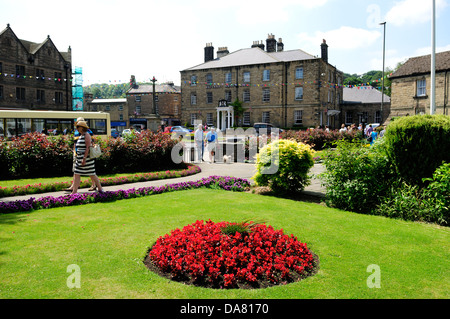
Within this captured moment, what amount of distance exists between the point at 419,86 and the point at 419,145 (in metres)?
34.2

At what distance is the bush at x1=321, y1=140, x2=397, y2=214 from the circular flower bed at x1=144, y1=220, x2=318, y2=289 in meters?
3.49

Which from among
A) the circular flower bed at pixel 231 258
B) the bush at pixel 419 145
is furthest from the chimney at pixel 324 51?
the circular flower bed at pixel 231 258

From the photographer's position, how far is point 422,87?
119 feet

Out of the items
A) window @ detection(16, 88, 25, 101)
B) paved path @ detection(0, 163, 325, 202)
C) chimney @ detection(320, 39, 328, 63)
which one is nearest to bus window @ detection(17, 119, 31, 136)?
paved path @ detection(0, 163, 325, 202)

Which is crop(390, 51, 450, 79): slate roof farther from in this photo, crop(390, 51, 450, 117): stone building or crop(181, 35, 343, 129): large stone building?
crop(181, 35, 343, 129): large stone building

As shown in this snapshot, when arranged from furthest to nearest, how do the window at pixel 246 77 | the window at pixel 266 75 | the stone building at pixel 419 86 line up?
the window at pixel 246 77 < the window at pixel 266 75 < the stone building at pixel 419 86

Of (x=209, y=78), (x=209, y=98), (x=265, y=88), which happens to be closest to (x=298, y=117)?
(x=265, y=88)

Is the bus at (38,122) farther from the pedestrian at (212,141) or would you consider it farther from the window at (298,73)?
the window at (298,73)

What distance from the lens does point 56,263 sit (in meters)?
4.57

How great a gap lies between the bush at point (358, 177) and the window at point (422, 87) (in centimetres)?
3312

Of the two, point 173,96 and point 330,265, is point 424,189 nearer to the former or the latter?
point 330,265

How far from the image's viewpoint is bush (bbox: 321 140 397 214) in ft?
26.3

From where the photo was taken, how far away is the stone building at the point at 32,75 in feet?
138
